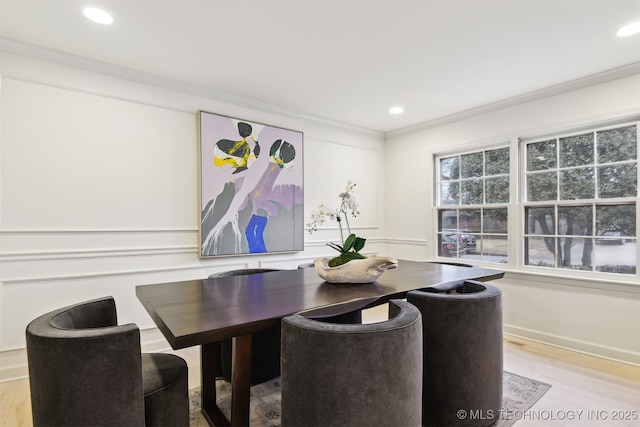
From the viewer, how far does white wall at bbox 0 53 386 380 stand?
2457mm

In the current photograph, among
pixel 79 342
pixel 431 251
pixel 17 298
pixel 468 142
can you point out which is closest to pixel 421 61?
pixel 468 142

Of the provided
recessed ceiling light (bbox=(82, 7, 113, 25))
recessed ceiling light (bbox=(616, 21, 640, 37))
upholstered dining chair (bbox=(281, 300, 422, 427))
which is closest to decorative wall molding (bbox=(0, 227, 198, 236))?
recessed ceiling light (bbox=(82, 7, 113, 25))

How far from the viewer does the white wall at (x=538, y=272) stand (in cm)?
285

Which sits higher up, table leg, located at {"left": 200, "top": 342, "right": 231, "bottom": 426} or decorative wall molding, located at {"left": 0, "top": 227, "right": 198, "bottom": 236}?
decorative wall molding, located at {"left": 0, "top": 227, "right": 198, "bottom": 236}

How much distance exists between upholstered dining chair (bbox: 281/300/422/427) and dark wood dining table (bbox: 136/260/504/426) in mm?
196

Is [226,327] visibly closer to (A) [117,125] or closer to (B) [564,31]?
(A) [117,125]

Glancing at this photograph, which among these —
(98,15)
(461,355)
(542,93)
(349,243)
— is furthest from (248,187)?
(542,93)

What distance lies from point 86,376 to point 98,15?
215 cm

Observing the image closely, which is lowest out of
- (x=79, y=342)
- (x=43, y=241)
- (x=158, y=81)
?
(x=79, y=342)

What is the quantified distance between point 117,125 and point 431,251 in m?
3.75

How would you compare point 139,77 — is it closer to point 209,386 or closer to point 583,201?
point 209,386

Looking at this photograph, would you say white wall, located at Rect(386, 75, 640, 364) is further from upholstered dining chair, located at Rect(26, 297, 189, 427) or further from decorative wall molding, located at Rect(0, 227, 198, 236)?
upholstered dining chair, located at Rect(26, 297, 189, 427)

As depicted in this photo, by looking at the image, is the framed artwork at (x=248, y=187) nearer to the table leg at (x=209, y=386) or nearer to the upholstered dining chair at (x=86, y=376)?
the table leg at (x=209, y=386)

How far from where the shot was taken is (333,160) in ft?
14.4
